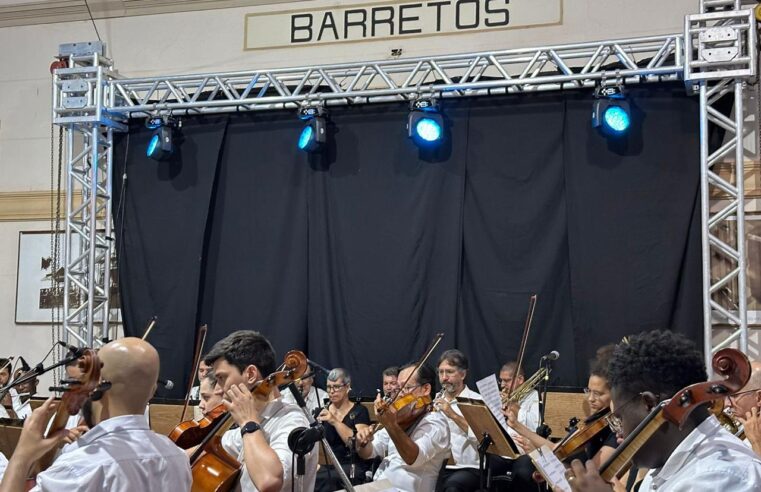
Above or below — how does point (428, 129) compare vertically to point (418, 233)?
above

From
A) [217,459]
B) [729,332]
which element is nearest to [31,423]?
[217,459]

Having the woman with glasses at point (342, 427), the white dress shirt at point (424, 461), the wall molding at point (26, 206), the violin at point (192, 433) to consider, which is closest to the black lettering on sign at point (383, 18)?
the woman with glasses at point (342, 427)

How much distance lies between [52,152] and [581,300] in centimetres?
618

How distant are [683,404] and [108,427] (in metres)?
1.73

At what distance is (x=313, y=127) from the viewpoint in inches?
360

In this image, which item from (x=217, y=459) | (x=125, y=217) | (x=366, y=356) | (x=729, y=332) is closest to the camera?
(x=217, y=459)

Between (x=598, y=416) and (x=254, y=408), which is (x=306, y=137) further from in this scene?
(x=254, y=408)

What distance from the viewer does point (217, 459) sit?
405 cm

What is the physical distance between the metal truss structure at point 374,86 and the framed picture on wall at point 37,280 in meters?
0.38

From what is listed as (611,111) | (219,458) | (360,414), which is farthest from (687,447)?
(611,111)

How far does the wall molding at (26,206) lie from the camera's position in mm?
10758

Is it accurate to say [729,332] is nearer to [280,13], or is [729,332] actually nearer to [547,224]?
[547,224]

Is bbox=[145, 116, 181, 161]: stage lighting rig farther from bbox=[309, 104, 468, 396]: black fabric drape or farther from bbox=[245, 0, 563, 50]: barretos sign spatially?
bbox=[309, 104, 468, 396]: black fabric drape

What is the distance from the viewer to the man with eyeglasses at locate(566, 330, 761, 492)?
248 centimetres
